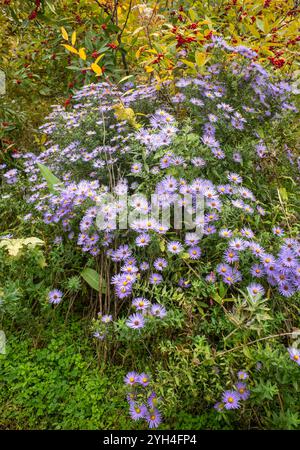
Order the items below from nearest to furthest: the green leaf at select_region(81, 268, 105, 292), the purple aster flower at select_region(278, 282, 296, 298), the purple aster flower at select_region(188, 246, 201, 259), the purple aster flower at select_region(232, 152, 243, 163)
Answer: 1. the purple aster flower at select_region(278, 282, 296, 298)
2. the purple aster flower at select_region(188, 246, 201, 259)
3. the green leaf at select_region(81, 268, 105, 292)
4. the purple aster flower at select_region(232, 152, 243, 163)

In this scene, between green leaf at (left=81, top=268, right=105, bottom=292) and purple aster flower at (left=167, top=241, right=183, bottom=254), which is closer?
purple aster flower at (left=167, top=241, right=183, bottom=254)

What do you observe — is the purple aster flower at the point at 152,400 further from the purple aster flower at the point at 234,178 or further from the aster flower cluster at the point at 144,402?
the purple aster flower at the point at 234,178

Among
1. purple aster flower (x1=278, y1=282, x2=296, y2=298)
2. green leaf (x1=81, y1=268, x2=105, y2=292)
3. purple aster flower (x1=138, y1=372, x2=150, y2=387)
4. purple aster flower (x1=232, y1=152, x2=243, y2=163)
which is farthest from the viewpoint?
purple aster flower (x1=232, y1=152, x2=243, y2=163)

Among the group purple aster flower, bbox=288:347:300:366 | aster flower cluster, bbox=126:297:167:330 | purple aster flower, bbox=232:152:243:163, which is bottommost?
purple aster flower, bbox=288:347:300:366

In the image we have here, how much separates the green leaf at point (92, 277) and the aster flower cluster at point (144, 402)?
0.47 meters

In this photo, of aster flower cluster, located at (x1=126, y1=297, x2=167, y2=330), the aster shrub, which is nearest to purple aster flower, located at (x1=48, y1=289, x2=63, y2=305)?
the aster shrub

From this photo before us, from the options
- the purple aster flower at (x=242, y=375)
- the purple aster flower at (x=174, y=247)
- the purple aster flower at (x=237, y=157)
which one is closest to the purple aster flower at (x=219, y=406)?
the purple aster flower at (x=242, y=375)

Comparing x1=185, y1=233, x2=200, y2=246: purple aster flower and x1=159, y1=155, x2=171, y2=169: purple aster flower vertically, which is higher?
x1=159, y1=155, x2=171, y2=169: purple aster flower

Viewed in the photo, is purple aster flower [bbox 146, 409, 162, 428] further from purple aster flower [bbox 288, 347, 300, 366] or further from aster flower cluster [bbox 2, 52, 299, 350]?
purple aster flower [bbox 288, 347, 300, 366]

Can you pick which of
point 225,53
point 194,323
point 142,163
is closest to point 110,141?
→ point 142,163

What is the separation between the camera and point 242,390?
1.24m

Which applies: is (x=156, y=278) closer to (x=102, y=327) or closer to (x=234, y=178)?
(x=102, y=327)

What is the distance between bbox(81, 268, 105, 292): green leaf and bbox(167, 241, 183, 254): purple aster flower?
360 millimetres

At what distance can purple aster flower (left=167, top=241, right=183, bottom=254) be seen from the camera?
1521mm
